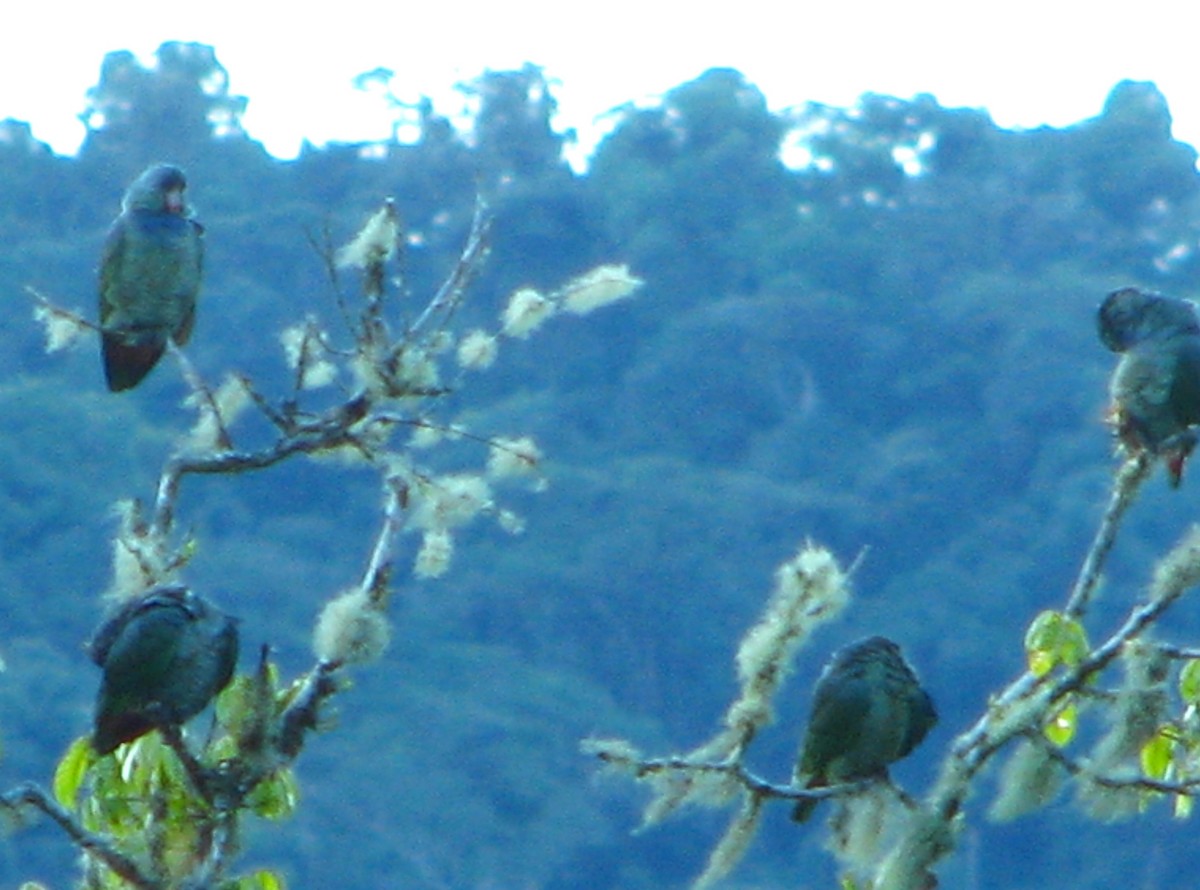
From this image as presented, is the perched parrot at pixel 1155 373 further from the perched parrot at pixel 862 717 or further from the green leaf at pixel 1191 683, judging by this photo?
the perched parrot at pixel 862 717

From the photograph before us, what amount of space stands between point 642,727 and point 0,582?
5754 mm

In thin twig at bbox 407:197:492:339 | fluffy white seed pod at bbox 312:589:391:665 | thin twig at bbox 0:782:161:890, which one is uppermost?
thin twig at bbox 407:197:492:339

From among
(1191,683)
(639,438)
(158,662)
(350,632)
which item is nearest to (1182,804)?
(1191,683)

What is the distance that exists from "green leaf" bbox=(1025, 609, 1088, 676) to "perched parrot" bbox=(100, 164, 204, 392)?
2285mm

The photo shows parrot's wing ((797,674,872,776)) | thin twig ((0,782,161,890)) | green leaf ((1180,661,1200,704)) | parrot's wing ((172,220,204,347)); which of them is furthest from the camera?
parrot's wing ((172,220,204,347))

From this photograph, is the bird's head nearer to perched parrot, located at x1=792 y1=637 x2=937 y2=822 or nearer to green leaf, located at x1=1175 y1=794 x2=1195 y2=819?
perched parrot, located at x1=792 y1=637 x2=937 y2=822

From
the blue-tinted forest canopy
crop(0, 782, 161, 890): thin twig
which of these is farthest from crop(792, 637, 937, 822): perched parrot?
the blue-tinted forest canopy

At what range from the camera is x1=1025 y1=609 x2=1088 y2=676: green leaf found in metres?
4.54

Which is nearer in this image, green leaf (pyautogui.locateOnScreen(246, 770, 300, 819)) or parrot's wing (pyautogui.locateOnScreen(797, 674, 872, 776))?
green leaf (pyautogui.locateOnScreen(246, 770, 300, 819))

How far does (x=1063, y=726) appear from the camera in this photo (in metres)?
Answer: 4.86

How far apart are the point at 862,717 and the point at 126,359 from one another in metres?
2.11

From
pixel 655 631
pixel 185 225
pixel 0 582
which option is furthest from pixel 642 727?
pixel 185 225

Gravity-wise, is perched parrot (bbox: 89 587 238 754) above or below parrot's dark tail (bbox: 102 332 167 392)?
below

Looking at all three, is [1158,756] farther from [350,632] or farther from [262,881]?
[262,881]
